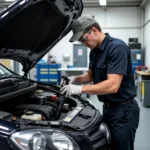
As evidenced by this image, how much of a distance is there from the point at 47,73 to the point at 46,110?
263 inches

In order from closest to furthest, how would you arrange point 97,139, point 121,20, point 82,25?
1. point 97,139
2. point 82,25
3. point 121,20

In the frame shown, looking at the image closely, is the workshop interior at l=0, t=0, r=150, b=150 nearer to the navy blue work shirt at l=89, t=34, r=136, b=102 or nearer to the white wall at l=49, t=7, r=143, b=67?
the navy blue work shirt at l=89, t=34, r=136, b=102

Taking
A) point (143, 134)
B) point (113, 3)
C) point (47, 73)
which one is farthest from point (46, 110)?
point (113, 3)

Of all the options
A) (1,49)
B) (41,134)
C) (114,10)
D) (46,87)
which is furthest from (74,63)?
(41,134)

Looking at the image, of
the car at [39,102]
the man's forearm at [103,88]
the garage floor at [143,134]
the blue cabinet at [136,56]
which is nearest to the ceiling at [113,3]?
the blue cabinet at [136,56]

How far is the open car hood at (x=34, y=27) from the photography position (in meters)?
1.67

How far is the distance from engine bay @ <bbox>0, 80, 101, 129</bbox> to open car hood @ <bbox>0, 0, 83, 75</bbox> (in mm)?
327

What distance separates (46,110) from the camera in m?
1.87

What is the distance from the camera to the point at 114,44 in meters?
1.84

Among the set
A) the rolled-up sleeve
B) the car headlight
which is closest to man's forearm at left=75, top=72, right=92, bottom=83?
the rolled-up sleeve

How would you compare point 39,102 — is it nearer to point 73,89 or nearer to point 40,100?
point 40,100

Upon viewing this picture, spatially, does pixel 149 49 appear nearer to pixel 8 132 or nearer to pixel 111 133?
pixel 111 133

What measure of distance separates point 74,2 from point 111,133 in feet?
3.71

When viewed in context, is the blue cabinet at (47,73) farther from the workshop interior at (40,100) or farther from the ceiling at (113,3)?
the workshop interior at (40,100)
